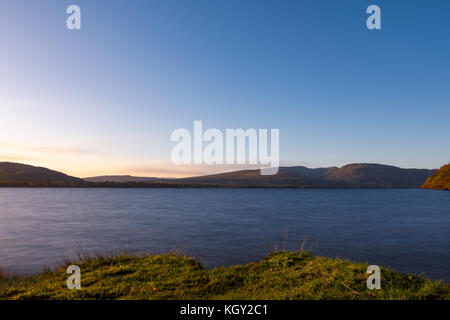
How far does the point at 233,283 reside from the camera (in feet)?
40.2

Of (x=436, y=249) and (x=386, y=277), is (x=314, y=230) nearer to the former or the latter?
(x=436, y=249)

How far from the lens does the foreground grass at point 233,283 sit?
10000 mm

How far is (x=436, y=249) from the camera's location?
3359 cm

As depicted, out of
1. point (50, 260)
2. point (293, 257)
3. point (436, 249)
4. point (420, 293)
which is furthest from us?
point (436, 249)

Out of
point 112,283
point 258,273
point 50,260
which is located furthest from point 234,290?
point 50,260

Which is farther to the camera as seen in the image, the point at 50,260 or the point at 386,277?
the point at 50,260

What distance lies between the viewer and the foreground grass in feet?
32.8

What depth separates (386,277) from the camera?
38.9ft
